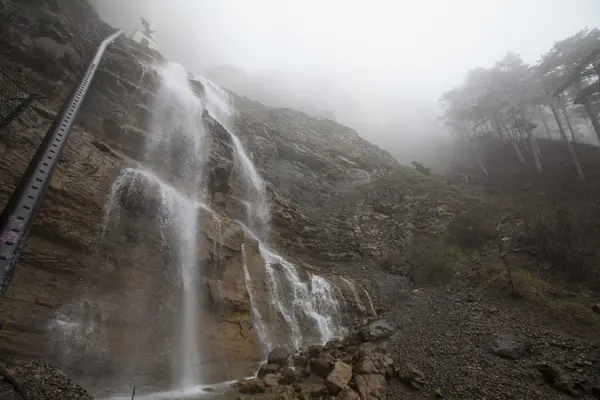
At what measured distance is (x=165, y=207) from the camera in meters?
14.8

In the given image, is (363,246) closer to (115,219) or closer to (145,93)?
(115,219)

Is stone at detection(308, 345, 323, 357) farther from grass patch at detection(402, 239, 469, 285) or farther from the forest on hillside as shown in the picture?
the forest on hillside

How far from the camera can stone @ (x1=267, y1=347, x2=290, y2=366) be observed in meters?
11.9

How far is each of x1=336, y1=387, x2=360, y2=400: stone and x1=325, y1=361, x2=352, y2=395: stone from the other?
0.19 metres

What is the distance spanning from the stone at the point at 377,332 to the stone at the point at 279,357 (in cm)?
314

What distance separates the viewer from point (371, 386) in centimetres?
935

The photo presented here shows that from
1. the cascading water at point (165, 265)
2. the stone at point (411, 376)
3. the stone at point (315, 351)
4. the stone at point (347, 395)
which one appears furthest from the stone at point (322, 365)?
the cascading water at point (165, 265)

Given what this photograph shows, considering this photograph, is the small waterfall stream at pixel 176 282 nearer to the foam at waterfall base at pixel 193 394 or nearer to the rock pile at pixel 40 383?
the foam at waterfall base at pixel 193 394

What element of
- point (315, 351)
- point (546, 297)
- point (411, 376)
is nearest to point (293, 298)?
point (315, 351)

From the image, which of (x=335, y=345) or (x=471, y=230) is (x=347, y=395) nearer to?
(x=335, y=345)

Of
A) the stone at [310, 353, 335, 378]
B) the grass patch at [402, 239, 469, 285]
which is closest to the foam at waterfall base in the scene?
the stone at [310, 353, 335, 378]

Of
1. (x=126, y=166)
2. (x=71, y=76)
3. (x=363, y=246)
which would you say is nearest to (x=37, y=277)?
(x=126, y=166)

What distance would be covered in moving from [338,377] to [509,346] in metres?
5.53

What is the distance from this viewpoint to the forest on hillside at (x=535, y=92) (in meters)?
21.2
